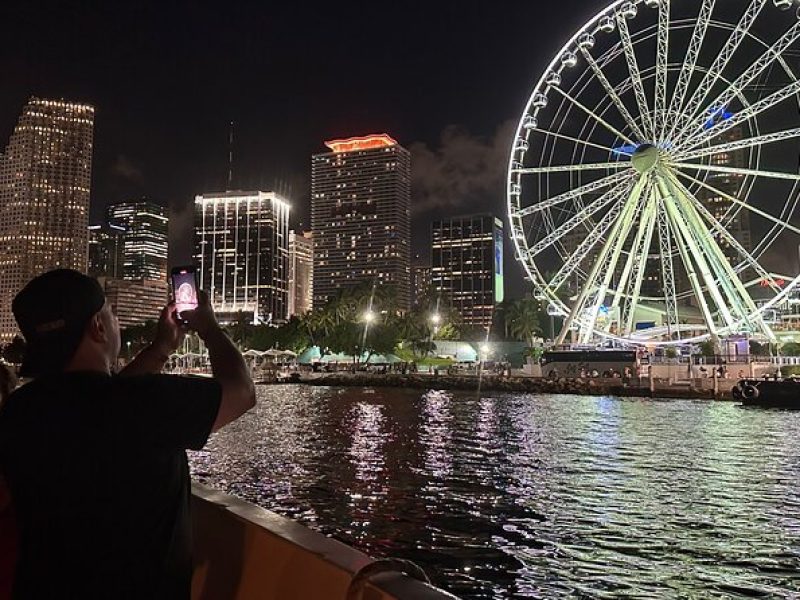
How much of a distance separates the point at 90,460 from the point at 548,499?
13477mm

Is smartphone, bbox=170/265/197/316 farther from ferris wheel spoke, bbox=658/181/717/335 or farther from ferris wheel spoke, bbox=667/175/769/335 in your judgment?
ferris wheel spoke, bbox=658/181/717/335

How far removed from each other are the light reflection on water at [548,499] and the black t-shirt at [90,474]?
7.43 metres

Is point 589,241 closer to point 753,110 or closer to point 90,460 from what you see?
point 753,110

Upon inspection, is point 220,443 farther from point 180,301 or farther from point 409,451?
point 180,301

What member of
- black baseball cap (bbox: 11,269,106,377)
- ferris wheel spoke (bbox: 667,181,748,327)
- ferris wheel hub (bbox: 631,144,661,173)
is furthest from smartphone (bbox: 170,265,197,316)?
ferris wheel spoke (bbox: 667,181,748,327)

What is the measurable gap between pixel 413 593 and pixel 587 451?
21033 mm

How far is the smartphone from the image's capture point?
2965 millimetres

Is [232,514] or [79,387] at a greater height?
[79,387]

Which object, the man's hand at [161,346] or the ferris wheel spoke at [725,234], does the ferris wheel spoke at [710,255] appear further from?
the man's hand at [161,346]

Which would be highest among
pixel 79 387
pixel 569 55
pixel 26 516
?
pixel 569 55

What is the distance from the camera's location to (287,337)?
12481 cm

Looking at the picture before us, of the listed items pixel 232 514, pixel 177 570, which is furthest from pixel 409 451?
pixel 177 570

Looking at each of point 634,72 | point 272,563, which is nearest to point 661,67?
point 634,72

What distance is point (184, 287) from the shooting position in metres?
3.08
